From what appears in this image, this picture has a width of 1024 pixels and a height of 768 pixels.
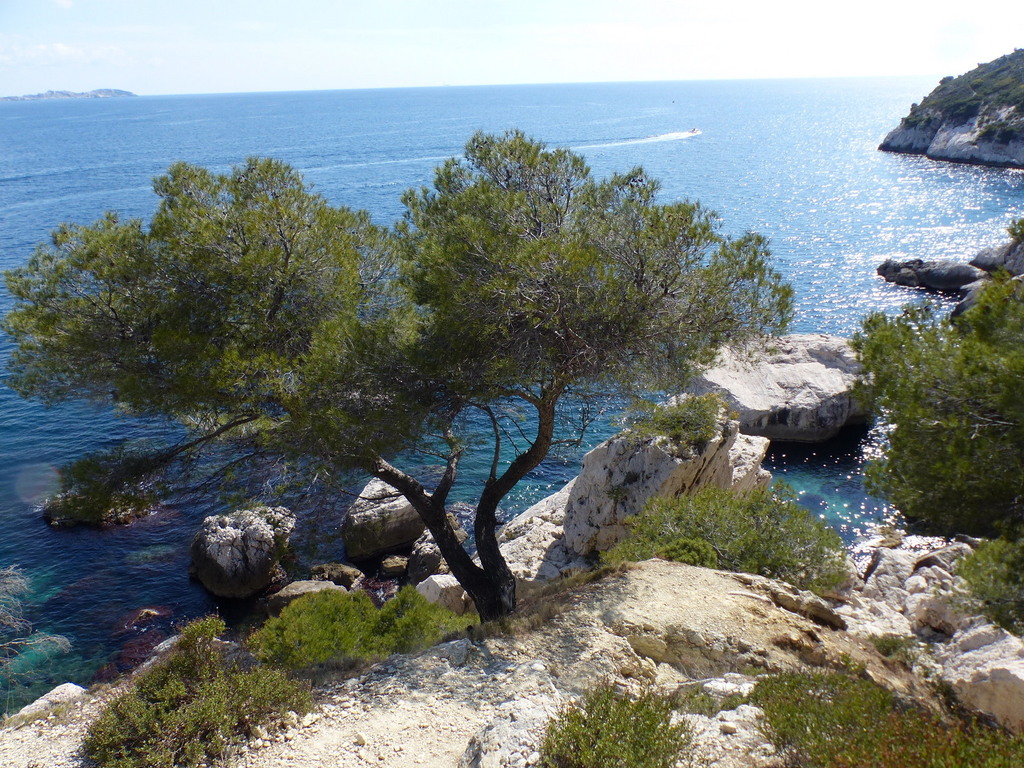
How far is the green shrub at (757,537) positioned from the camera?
13164 millimetres

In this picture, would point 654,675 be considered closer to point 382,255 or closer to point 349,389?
point 349,389

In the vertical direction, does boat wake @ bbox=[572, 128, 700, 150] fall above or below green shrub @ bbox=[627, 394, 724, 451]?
above

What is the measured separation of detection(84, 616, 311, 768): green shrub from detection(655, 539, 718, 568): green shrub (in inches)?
274

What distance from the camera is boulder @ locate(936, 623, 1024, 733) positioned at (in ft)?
25.6

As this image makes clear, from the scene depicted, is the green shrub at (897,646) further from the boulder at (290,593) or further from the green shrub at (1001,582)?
the boulder at (290,593)

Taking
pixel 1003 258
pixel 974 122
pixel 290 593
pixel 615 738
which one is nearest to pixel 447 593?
pixel 290 593

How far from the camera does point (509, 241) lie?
11.7 metres

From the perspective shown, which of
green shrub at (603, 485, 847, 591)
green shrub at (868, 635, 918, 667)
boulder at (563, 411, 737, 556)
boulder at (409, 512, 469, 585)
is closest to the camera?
green shrub at (868, 635, 918, 667)

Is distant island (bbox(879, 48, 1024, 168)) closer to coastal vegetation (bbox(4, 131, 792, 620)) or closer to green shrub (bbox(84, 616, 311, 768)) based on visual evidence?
coastal vegetation (bbox(4, 131, 792, 620))

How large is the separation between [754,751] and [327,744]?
4.85 meters

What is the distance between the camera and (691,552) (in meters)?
13.0

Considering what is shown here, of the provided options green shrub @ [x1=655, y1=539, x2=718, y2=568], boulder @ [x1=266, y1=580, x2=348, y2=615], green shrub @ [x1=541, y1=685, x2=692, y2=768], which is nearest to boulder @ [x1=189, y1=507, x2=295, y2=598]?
boulder @ [x1=266, y1=580, x2=348, y2=615]

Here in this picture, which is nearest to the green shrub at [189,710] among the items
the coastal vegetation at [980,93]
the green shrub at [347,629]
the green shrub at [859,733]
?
the green shrub at [347,629]

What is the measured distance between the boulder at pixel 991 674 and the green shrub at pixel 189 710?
828 centimetres
